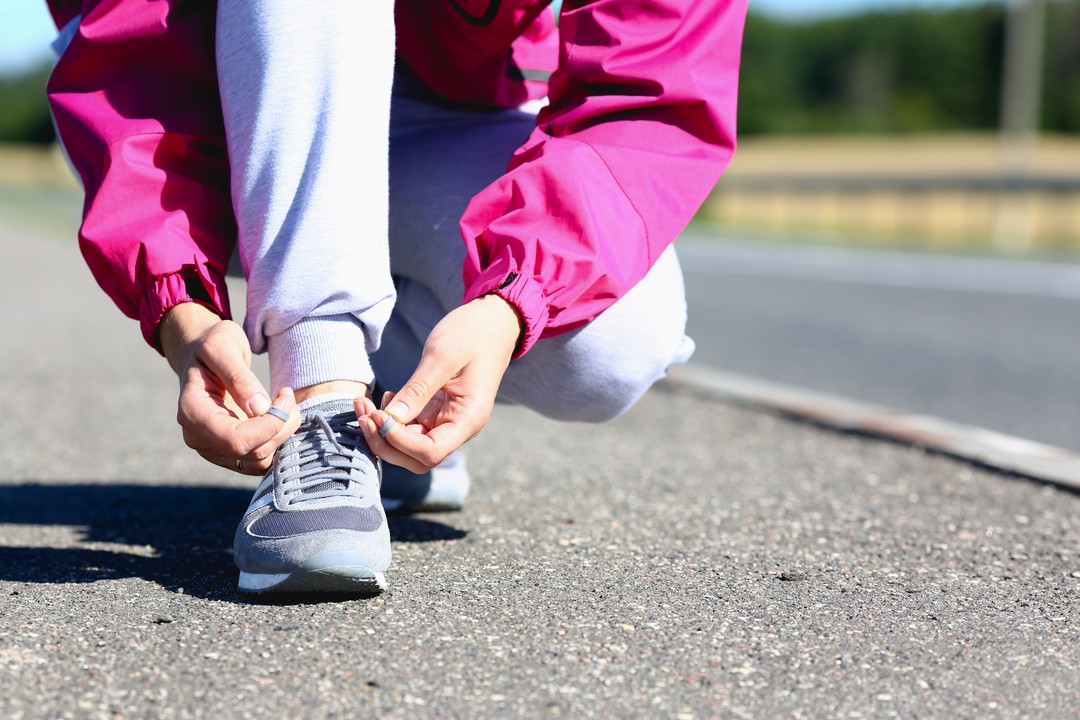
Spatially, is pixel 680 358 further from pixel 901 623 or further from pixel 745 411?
pixel 745 411

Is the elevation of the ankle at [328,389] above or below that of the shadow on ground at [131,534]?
above

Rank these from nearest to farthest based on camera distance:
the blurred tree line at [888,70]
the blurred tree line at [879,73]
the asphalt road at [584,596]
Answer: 1. the asphalt road at [584,596]
2. the blurred tree line at [888,70]
3. the blurred tree line at [879,73]

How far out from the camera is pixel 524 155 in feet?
5.74

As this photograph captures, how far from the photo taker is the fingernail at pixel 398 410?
145 cm

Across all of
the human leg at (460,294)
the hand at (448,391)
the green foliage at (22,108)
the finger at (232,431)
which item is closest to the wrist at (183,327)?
the finger at (232,431)

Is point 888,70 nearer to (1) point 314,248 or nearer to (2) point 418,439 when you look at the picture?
(1) point 314,248

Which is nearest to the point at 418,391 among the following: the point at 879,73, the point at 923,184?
the point at 923,184

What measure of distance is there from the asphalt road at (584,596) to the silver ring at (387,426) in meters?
0.26

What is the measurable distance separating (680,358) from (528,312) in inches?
22.9

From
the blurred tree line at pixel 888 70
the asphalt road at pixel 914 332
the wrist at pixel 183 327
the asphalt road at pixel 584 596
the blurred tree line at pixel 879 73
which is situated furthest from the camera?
the blurred tree line at pixel 879 73

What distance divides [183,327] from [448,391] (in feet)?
1.20

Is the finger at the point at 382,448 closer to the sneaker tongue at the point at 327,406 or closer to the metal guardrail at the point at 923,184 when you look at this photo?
the sneaker tongue at the point at 327,406

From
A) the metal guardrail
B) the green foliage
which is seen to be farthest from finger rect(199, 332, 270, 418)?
the green foliage

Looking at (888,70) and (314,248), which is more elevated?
(314,248)
